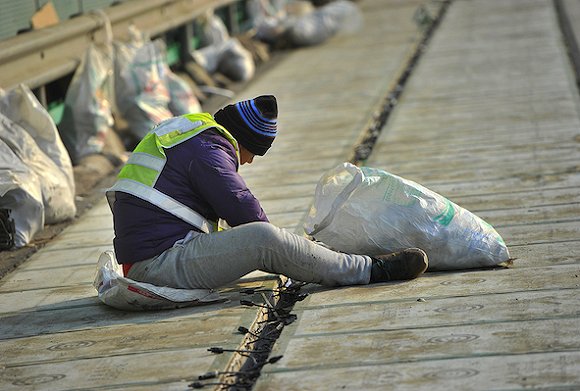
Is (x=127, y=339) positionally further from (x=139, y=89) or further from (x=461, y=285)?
(x=139, y=89)

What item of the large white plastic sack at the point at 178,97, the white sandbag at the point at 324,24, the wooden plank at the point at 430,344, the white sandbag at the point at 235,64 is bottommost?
the white sandbag at the point at 324,24

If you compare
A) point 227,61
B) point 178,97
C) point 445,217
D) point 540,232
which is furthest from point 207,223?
point 227,61

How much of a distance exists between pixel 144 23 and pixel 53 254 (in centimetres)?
638

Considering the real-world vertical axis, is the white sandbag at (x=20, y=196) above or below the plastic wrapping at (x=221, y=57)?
above

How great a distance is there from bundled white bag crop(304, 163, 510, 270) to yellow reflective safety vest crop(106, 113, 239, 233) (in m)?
0.63

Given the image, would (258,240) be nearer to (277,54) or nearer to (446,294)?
(446,294)

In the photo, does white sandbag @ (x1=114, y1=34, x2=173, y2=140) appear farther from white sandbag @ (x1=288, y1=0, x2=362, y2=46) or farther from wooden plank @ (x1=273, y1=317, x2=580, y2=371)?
white sandbag @ (x1=288, y1=0, x2=362, y2=46)

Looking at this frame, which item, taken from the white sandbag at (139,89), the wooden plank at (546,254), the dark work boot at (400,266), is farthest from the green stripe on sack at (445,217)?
the white sandbag at (139,89)

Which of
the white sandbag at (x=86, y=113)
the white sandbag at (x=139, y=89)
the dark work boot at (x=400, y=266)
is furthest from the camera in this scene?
the white sandbag at (x=139, y=89)

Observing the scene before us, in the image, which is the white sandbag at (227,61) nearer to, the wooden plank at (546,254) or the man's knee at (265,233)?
the wooden plank at (546,254)

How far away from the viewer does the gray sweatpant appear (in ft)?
16.8

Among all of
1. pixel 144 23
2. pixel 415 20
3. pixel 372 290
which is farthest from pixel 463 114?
pixel 415 20

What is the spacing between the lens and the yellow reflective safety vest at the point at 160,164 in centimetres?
520

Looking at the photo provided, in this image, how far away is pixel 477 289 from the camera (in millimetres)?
5066
